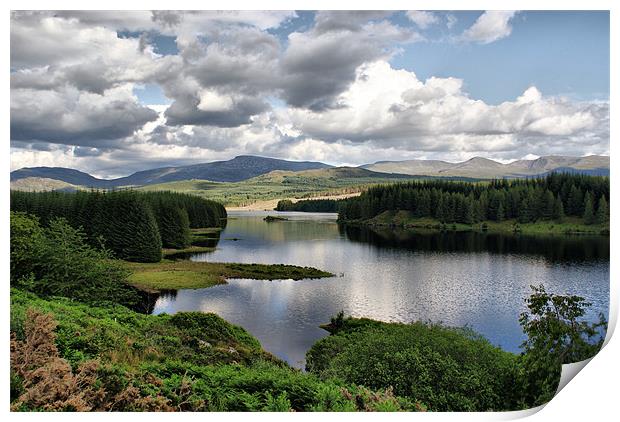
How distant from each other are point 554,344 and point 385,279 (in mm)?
4600

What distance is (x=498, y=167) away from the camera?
11.3 m

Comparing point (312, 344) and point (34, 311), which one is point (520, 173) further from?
point (34, 311)

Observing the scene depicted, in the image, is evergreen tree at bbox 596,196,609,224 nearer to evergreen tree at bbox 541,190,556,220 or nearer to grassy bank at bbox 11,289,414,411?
evergreen tree at bbox 541,190,556,220

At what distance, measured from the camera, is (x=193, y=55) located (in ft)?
30.1

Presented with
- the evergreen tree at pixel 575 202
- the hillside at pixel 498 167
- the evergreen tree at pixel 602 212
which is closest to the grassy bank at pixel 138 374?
the hillside at pixel 498 167

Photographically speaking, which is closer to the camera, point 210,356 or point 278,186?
point 210,356

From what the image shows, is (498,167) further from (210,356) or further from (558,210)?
(210,356)

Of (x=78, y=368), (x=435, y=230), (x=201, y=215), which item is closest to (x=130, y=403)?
(x=78, y=368)

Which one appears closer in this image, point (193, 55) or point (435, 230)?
point (193, 55)

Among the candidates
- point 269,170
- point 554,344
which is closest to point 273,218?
point 269,170

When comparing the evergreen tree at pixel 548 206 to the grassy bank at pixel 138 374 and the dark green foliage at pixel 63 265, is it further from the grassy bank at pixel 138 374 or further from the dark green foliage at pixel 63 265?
the dark green foliage at pixel 63 265

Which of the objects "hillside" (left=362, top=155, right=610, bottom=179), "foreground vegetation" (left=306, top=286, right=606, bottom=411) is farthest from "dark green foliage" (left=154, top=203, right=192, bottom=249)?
"foreground vegetation" (left=306, top=286, right=606, bottom=411)
